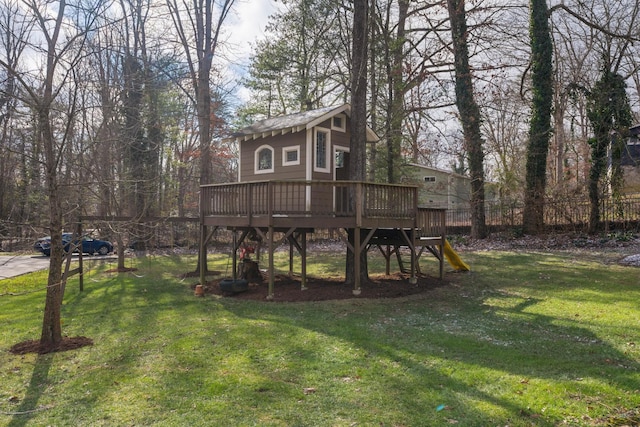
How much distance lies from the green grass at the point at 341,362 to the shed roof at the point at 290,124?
465cm

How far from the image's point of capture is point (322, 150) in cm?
1156

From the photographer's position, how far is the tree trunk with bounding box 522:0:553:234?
59.5ft

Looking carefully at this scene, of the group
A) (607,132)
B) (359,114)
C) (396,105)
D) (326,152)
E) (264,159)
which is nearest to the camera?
(359,114)

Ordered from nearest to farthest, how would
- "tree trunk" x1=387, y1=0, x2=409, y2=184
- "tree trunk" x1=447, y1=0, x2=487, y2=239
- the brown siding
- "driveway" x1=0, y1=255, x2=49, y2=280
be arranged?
1. the brown siding
2. "driveway" x1=0, y1=255, x2=49, y2=280
3. "tree trunk" x1=387, y1=0, x2=409, y2=184
4. "tree trunk" x1=447, y1=0, x2=487, y2=239

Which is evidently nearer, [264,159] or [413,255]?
[413,255]

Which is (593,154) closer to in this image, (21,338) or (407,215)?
(407,215)

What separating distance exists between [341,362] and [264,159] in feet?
25.7

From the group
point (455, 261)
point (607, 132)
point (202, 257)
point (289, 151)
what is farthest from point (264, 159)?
point (607, 132)

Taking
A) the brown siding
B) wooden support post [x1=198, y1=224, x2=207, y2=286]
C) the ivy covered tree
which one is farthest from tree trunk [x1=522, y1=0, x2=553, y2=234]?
wooden support post [x1=198, y1=224, x2=207, y2=286]

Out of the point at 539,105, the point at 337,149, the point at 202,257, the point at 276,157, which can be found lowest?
the point at 202,257

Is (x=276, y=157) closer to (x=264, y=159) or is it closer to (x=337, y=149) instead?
(x=264, y=159)

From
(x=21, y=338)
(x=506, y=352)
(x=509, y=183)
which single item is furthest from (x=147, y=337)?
(x=509, y=183)

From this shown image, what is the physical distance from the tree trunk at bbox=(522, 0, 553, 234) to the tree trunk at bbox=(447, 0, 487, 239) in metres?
1.84

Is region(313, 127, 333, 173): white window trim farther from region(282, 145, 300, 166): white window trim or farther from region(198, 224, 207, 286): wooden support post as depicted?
region(198, 224, 207, 286): wooden support post
